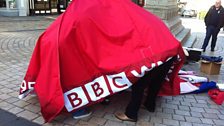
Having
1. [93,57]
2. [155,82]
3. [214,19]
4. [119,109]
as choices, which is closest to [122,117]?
[119,109]

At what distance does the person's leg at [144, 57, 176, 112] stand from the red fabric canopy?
0.21m

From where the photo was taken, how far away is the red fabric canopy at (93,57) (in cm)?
349

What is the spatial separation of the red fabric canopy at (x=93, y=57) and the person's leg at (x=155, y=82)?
21 cm

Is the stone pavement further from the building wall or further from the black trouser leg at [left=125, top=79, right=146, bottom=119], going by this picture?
the building wall


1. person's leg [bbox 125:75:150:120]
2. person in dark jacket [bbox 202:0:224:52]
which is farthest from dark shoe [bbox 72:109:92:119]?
person in dark jacket [bbox 202:0:224:52]

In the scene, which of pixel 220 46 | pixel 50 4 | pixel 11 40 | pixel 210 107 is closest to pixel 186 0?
pixel 50 4

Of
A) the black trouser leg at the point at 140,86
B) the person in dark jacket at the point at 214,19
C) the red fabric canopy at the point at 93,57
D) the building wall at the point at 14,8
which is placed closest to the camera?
the red fabric canopy at the point at 93,57

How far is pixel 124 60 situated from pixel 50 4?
16769 mm

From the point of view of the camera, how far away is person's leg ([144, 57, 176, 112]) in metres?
3.78

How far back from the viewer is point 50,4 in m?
19.2

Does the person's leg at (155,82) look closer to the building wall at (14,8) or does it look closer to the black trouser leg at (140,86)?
the black trouser leg at (140,86)

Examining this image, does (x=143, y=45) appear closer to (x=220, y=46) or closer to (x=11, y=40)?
(x=11, y=40)

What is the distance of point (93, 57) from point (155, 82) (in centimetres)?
105

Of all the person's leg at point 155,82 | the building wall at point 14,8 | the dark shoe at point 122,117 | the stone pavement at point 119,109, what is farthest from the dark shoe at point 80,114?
the building wall at point 14,8
